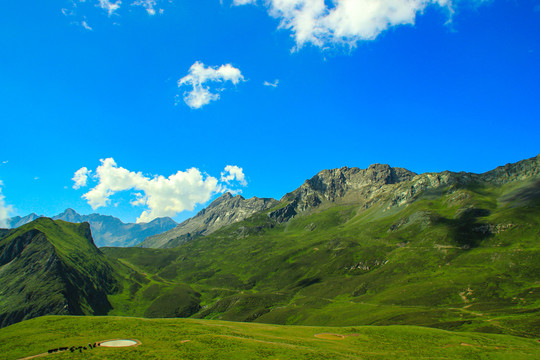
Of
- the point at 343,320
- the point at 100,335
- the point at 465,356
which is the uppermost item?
the point at 100,335

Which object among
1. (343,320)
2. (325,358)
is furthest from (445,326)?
(325,358)

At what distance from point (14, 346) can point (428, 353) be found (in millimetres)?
94397

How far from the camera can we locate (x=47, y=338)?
222 feet

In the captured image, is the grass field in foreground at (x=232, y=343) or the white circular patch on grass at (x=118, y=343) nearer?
the grass field in foreground at (x=232, y=343)

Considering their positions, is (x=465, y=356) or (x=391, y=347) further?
(x=391, y=347)

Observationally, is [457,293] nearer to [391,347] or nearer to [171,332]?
[391,347]

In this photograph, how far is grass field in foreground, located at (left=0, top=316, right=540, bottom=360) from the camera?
5756cm

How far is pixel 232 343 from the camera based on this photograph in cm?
6419

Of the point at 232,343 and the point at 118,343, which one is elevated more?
the point at 118,343

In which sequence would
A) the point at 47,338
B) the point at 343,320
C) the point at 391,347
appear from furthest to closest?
the point at 343,320
the point at 391,347
the point at 47,338

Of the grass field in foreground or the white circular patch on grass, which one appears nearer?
the grass field in foreground

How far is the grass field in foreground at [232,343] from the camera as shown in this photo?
189 feet

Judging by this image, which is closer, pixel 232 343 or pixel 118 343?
pixel 118 343

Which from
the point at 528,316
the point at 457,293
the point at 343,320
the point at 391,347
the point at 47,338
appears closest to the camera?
the point at 47,338
